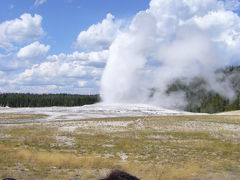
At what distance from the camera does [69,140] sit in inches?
1243

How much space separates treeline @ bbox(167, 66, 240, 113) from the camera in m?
144

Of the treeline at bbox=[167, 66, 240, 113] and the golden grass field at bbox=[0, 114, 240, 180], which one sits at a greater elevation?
the treeline at bbox=[167, 66, 240, 113]

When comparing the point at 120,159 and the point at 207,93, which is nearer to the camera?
the point at 120,159

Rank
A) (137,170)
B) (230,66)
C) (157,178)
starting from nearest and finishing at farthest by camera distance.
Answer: (157,178)
(137,170)
(230,66)

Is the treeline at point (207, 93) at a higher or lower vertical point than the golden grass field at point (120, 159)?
higher

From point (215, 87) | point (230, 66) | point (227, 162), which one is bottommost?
point (227, 162)

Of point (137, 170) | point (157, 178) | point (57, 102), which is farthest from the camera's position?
point (57, 102)

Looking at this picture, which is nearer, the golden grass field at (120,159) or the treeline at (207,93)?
the golden grass field at (120,159)

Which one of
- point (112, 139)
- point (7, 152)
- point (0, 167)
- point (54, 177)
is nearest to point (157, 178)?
point (54, 177)

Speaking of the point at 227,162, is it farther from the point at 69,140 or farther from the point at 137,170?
the point at 69,140

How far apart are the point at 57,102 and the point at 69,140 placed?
→ 142681mm

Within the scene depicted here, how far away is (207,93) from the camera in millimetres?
174250

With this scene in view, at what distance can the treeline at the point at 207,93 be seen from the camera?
14362cm

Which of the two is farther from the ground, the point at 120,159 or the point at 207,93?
the point at 207,93
